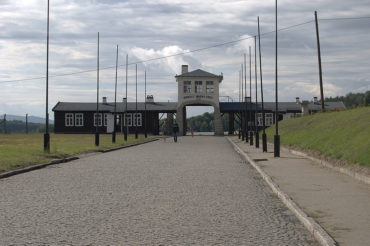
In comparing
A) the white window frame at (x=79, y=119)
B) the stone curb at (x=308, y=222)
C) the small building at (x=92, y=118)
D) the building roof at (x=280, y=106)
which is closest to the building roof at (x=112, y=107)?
the small building at (x=92, y=118)

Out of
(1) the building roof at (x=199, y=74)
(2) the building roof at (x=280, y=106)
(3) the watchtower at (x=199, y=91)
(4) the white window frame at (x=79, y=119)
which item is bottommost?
(4) the white window frame at (x=79, y=119)

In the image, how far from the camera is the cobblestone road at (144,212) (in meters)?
7.12

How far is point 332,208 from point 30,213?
17.3 ft

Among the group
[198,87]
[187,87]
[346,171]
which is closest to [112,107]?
[187,87]

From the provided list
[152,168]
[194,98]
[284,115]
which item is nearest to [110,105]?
[194,98]

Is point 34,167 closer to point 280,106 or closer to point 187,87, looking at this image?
point 187,87

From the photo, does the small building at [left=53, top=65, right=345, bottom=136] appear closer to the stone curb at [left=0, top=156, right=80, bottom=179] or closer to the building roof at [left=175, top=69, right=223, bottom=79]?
the building roof at [left=175, top=69, right=223, bottom=79]

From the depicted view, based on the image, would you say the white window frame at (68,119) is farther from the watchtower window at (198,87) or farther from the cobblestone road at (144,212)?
the cobblestone road at (144,212)

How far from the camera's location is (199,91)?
75.9 metres

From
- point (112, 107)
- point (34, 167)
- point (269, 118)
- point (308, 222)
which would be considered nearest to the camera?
point (308, 222)

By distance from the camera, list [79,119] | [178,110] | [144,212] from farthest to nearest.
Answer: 1. [79,119]
2. [178,110]
3. [144,212]

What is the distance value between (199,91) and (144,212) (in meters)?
67.1

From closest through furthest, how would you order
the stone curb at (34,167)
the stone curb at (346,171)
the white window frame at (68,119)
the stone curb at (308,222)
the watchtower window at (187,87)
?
the stone curb at (308,222) → the stone curb at (346,171) → the stone curb at (34,167) → the watchtower window at (187,87) → the white window frame at (68,119)

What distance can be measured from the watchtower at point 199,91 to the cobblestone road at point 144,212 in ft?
197
